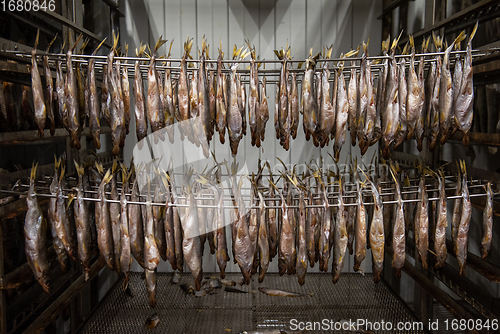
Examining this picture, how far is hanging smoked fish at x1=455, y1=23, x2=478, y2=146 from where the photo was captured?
217cm

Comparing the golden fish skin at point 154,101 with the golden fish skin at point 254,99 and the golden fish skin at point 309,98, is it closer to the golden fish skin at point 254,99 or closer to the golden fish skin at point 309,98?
the golden fish skin at point 254,99

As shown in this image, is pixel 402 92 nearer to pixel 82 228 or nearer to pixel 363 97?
pixel 363 97

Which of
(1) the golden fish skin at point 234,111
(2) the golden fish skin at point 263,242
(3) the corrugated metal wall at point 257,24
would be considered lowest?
(2) the golden fish skin at point 263,242

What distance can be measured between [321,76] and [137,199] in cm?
150

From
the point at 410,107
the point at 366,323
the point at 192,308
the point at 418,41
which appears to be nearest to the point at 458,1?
the point at 418,41

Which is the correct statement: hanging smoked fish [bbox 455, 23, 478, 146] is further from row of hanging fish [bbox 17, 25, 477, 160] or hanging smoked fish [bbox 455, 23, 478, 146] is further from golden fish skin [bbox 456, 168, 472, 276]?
golden fish skin [bbox 456, 168, 472, 276]

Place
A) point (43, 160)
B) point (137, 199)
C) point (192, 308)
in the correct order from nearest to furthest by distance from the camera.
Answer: point (137, 199) < point (43, 160) < point (192, 308)

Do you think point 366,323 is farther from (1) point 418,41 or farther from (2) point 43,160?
(2) point 43,160

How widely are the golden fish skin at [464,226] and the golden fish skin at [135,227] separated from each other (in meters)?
2.18

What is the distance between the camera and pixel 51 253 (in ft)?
9.04

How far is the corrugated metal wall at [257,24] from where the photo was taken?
3812 mm

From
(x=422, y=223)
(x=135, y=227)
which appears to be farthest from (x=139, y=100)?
(x=422, y=223)

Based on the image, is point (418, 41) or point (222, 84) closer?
point (222, 84)

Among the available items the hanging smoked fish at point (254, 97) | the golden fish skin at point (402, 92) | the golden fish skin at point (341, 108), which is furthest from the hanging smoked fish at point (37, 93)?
the golden fish skin at point (402, 92)
